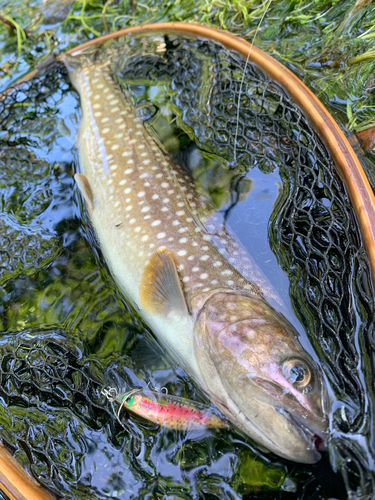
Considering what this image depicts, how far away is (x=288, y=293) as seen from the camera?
2748 mm

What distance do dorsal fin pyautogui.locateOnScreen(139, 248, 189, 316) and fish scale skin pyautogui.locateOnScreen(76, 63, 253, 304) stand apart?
0.08 meters

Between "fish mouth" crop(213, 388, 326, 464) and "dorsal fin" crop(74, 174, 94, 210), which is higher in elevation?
"dorsal fin" crop(74, 174, 94, 210)

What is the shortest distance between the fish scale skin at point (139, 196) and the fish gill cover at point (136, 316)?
0.30 meters

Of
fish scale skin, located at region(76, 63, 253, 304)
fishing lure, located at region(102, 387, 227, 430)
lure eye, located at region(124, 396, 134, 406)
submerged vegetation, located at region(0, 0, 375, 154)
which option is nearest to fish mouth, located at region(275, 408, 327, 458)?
fishing lure, located at region(102, 387, 227, 430)

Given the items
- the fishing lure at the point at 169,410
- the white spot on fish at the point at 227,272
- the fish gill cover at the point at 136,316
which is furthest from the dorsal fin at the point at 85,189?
the fishing lure at the point at 169,410

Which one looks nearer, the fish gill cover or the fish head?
the fish head

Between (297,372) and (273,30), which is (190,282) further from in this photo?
(273,30)

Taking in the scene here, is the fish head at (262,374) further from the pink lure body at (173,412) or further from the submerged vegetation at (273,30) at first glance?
the submerged vegetation at (273,30)

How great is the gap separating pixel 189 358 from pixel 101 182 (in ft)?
5.75

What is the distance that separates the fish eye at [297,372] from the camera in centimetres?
213

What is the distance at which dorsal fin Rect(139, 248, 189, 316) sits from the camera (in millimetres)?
2732

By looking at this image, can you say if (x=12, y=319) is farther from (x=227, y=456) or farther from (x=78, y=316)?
(x=227, y=456)

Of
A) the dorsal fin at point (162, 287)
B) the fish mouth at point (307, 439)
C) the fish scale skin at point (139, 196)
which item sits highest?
the fish scale skin at point (139, 196)

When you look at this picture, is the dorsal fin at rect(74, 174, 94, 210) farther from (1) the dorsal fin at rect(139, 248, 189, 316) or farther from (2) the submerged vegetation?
(2) the submerged vegetation
